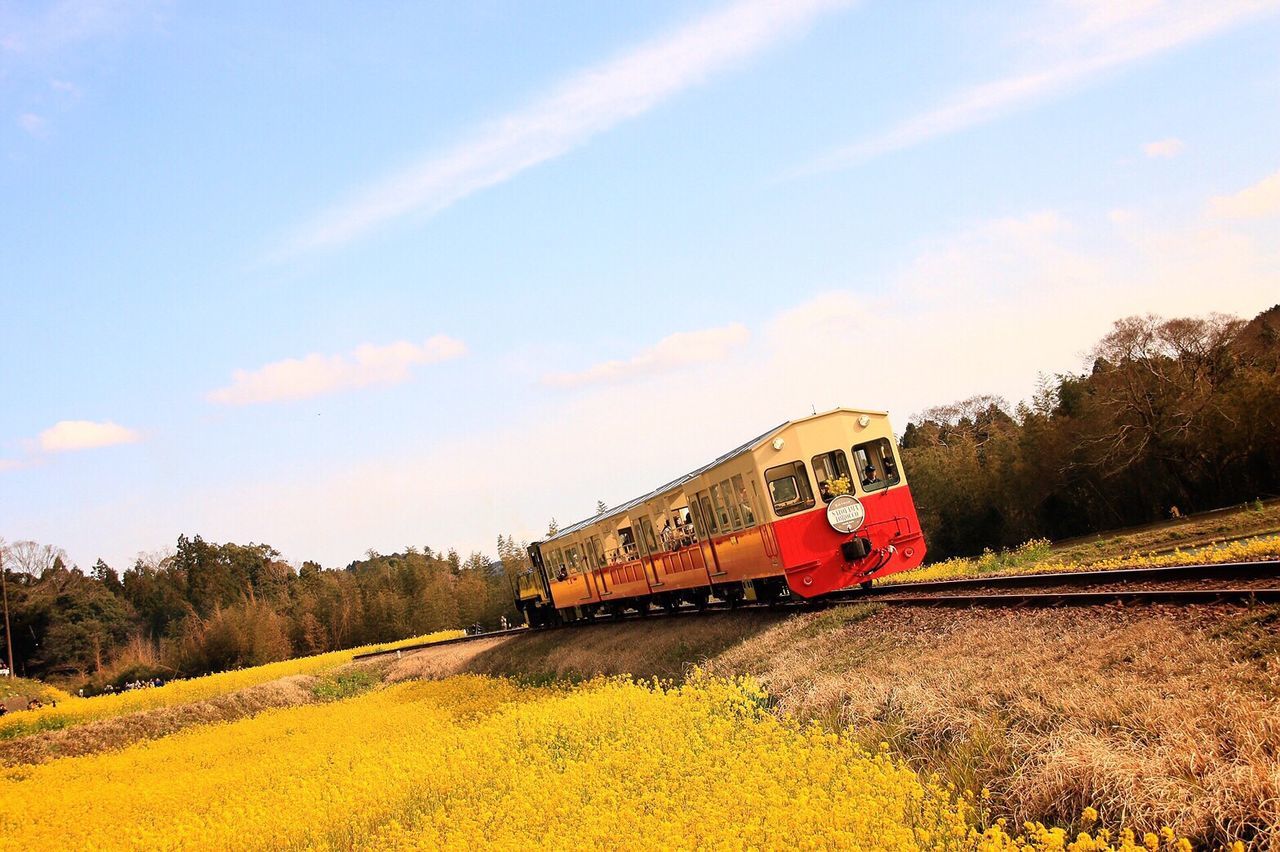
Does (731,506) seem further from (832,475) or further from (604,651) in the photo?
(604,651)

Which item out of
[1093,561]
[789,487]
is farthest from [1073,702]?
[1093,561]

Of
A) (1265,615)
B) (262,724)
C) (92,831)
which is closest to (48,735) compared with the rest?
(262,724)

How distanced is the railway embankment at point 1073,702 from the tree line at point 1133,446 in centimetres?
2343

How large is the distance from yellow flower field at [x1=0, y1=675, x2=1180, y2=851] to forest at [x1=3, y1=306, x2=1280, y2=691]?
19.8 metres

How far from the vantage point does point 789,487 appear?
1518 cm

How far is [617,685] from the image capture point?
12.7 meters

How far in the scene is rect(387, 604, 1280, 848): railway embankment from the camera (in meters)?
4.98

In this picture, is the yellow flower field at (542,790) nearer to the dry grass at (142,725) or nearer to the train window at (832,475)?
the train window at (832,475)

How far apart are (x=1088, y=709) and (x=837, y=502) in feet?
28.4

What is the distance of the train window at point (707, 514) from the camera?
17.5 m

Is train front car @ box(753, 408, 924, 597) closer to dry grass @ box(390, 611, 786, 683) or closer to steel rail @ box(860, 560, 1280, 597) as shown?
steel rail @ box(860, 560, 1280, 597)

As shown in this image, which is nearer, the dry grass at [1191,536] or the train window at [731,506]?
the train window at [731,506]

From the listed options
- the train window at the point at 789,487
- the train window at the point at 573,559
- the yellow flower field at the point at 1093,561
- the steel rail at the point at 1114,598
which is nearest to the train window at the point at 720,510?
the train window at the point at 789,487

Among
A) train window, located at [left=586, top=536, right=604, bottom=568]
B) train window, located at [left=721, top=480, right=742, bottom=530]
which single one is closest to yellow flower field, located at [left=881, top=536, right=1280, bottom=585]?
train window, located at [left=721, top=480, right=742, bottom=530]
